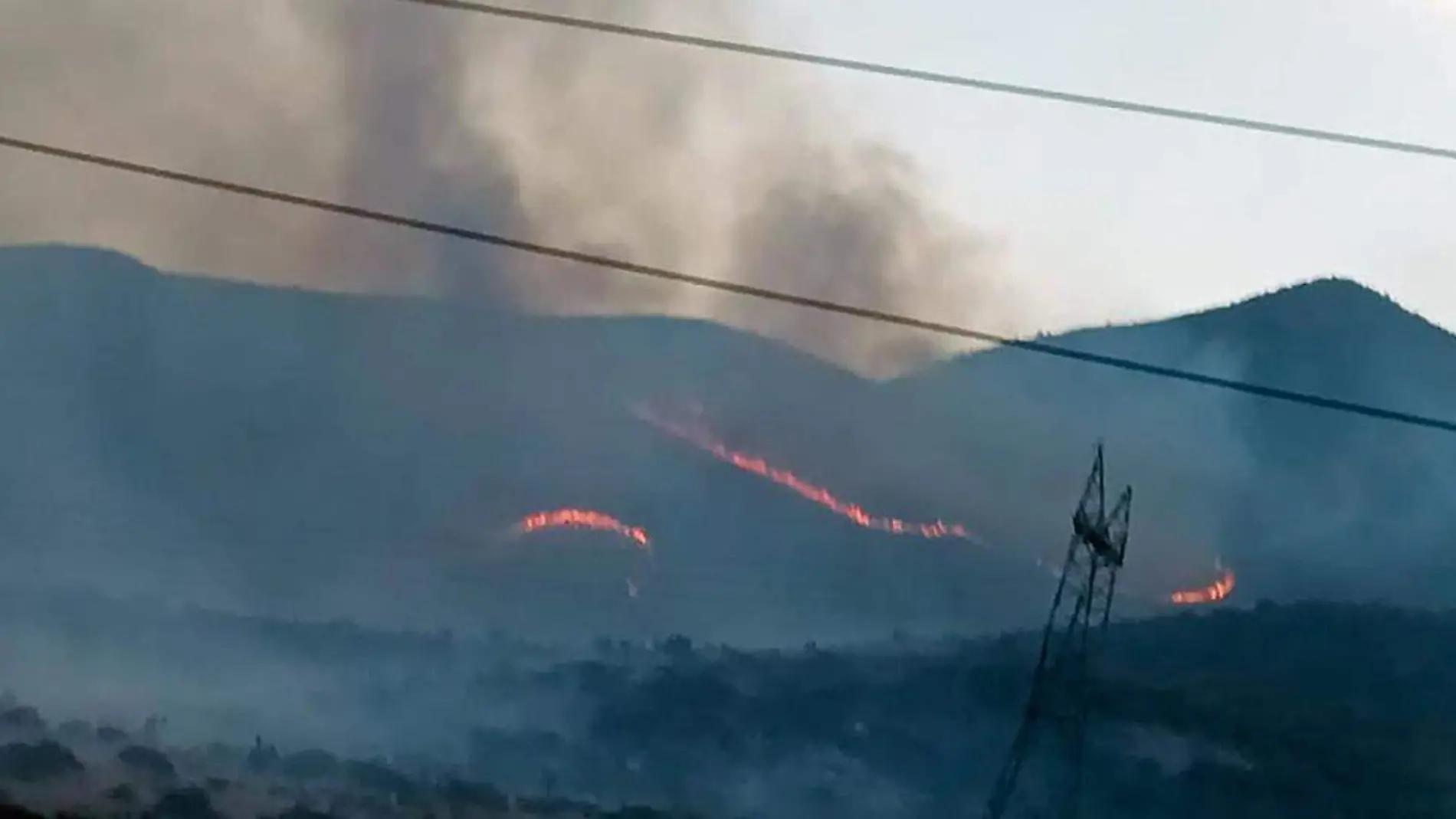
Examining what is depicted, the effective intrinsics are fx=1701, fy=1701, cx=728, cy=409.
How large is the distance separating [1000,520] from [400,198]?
Answer: 791 millimetres

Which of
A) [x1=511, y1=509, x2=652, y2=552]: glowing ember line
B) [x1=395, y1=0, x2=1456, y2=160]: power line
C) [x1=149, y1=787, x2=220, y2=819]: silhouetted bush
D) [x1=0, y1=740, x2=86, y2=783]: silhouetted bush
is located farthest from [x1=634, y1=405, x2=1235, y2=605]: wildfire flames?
[x1=0, y1=740, x2=86, y2=783]: silhouetted bush

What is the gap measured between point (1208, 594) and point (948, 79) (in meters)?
0.65

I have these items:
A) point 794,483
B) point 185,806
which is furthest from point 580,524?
point 185,806

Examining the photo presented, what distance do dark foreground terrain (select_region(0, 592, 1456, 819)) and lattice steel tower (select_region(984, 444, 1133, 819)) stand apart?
22 millimetres

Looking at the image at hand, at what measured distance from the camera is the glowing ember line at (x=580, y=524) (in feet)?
6.32

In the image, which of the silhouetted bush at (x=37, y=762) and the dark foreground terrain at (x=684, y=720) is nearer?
the dark foreground terrain at (x=684, y=720)

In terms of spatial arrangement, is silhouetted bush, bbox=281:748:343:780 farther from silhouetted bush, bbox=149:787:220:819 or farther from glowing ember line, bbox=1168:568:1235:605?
glowing ember line, bbox=1168:568:1235:605

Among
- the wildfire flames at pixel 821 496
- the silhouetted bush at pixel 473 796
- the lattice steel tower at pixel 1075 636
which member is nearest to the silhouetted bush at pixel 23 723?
the silhouetted bush at pixel 473 796

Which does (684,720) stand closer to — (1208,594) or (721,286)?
(721,286)

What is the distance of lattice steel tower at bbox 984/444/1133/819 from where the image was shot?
73.6 inches

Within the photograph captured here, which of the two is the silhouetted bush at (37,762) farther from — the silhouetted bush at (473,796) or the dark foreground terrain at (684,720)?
the silhouetted bush at (473,796)

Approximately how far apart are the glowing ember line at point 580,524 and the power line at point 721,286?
0.28 m

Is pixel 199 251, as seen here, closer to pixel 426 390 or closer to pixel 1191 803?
A: pixel 426 390

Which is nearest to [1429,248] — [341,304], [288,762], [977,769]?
[977,769]
